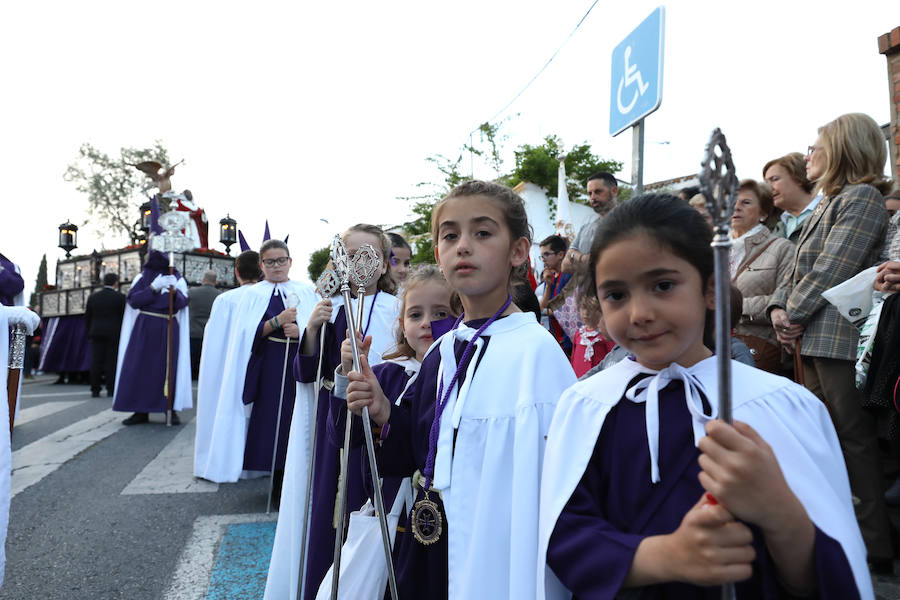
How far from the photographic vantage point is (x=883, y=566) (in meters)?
3.05

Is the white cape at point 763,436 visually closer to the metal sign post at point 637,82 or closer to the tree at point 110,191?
the metal sign post at point 637,82

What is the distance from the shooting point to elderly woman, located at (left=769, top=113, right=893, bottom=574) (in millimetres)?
3121

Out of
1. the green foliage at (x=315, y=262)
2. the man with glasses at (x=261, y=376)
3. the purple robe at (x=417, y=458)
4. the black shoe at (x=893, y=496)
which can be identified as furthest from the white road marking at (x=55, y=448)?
the green foliage at (x=315, y=262)

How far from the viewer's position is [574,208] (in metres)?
29.6

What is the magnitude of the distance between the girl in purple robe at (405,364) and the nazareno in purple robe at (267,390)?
2464 mm

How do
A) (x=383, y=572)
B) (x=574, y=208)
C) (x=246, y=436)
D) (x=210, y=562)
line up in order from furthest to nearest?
(x=574, y=208), (x=246, y=436), (x=210, y=562), (x=383, y=572)

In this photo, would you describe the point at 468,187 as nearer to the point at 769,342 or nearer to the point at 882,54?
the point at 769,342

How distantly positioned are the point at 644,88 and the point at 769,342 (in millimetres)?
1798

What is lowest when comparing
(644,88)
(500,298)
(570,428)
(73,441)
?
(73,441)

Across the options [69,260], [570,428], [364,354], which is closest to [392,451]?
[364,354]

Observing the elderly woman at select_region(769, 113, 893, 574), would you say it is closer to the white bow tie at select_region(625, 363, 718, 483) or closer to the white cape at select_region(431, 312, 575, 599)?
the white cape at select_region(431, 312, 575, 599)

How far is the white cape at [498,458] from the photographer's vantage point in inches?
64.6

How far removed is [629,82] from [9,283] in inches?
167

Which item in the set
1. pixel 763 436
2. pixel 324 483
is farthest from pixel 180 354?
pixel 763 436
